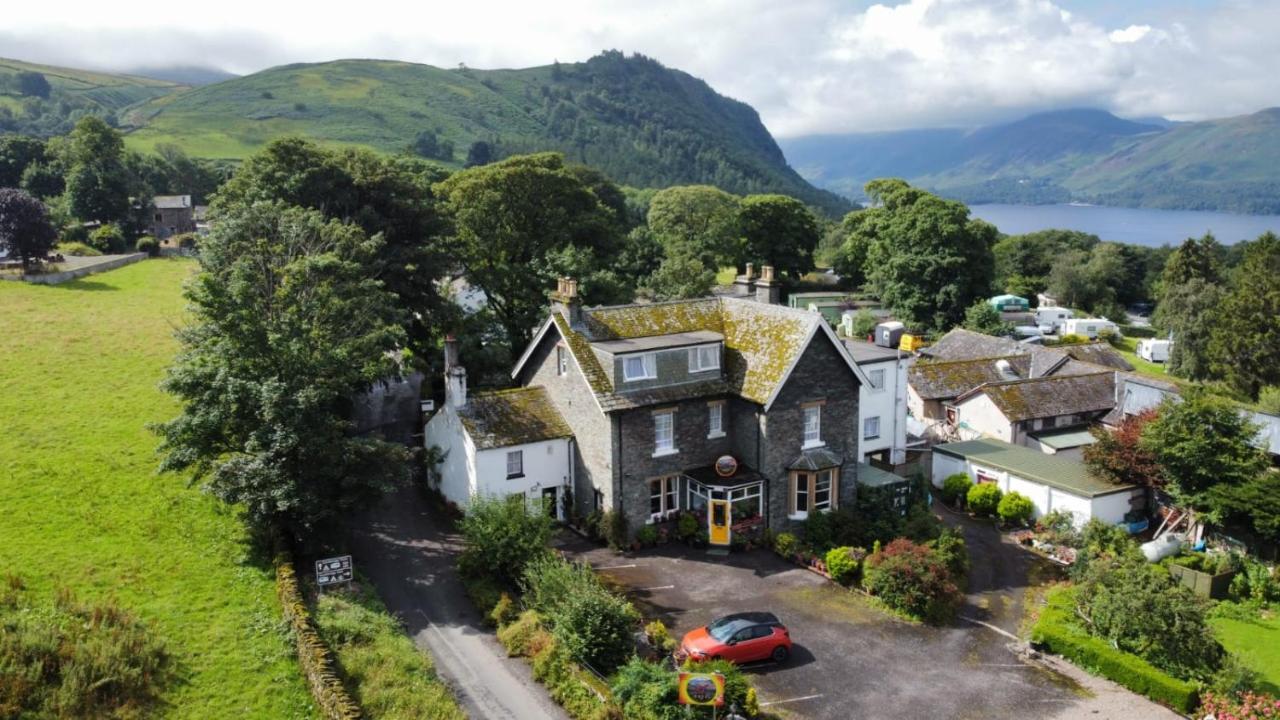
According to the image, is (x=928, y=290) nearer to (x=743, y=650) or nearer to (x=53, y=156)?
(x=743, y=650)

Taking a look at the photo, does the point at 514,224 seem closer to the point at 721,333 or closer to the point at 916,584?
the point at 721,333

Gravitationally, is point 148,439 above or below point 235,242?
→ below

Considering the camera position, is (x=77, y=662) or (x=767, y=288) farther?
(x=767, y=288)

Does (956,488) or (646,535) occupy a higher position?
(646,535)

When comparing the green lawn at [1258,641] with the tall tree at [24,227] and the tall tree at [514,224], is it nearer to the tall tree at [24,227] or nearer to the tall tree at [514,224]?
the tall tree at [514,224]

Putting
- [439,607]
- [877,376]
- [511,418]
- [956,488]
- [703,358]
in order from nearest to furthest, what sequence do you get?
1. [439,607]
2. [703,358]
3. [511,418]
4. [956,488]
5. [877,376]

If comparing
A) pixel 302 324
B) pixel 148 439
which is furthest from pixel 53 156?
pixel 302 324

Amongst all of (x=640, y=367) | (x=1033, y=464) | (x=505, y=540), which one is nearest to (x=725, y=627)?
(x=505, y=540)

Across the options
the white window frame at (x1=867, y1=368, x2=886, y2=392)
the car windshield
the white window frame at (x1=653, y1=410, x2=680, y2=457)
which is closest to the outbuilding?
the white window frame at (x1=867, y1=368, x2=886, y2=392)
